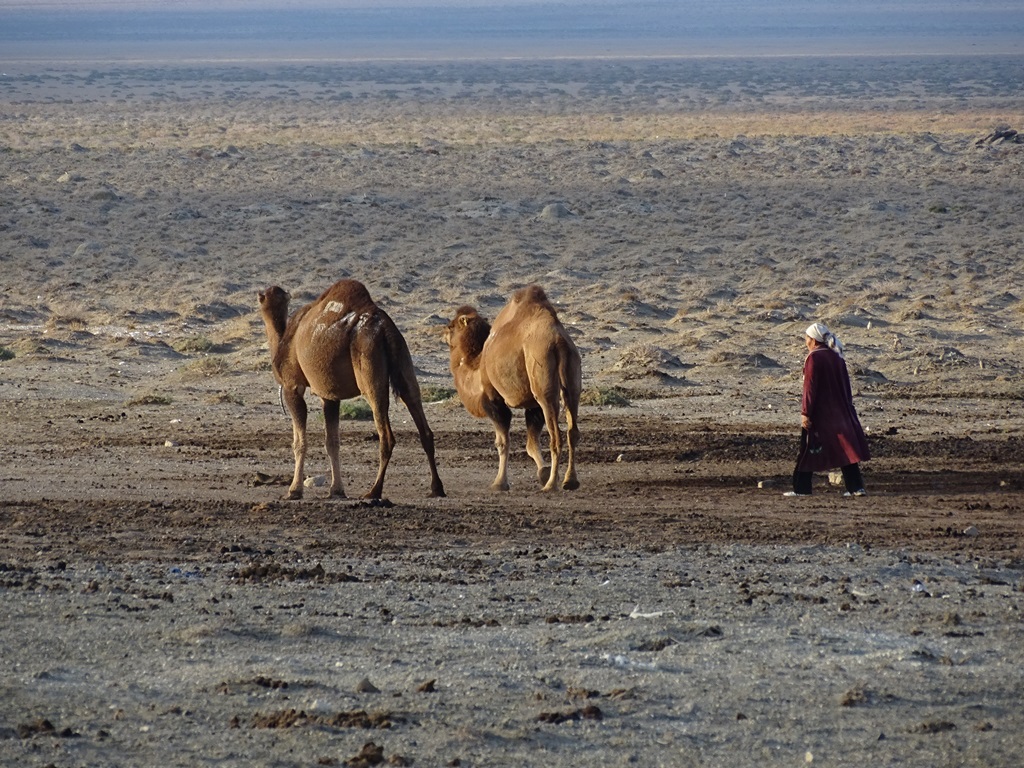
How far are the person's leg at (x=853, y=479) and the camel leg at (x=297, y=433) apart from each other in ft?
12.6

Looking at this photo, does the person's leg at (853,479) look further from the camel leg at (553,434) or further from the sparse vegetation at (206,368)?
the sparse vegetation at (206,368)

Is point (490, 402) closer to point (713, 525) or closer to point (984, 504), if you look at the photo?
point (713, 525)

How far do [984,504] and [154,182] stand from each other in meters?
25.3

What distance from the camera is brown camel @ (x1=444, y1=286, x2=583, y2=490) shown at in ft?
39.2

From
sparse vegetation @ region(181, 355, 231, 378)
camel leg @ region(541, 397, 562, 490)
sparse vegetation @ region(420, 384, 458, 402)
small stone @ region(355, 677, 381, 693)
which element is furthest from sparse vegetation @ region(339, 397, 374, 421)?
small stone @ region(355, 677, 381, 693)

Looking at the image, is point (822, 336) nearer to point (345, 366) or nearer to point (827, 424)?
point (827, 424)

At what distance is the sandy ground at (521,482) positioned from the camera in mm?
6828

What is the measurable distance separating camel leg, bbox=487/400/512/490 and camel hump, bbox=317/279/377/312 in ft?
4.25

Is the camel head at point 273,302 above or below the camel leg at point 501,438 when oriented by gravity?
above

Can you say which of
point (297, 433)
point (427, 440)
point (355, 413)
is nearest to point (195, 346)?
point (355, 413)

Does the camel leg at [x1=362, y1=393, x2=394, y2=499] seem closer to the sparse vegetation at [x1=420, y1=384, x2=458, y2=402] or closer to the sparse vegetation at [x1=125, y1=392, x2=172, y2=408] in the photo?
→ the sparse vegetation at [x1=420, y1=384, x2=458, y2=402]

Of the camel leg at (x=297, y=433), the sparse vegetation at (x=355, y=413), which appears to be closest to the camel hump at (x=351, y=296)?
the camel leg at (x=297, y=433)

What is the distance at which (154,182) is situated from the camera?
112 ft

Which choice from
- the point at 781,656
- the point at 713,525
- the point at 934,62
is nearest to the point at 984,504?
the point at 713,525
